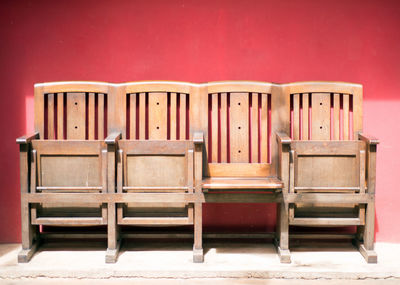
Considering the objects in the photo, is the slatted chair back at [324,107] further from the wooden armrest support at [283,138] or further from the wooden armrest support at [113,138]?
the wooden armrest support at [113,138]

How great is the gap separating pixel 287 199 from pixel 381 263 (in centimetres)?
79

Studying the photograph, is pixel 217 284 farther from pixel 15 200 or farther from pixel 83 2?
pixel 83 2

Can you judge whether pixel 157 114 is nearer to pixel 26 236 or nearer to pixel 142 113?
pixel 142 113

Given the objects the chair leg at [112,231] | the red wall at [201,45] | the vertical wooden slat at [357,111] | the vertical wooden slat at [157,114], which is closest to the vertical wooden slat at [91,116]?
the red wall at [201,45]

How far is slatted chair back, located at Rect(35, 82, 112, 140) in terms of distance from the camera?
3.36 m

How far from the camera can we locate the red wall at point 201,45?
142 inches

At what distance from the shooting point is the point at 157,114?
11.0 feet

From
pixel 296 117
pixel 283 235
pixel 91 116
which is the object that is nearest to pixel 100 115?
pixel 91 116

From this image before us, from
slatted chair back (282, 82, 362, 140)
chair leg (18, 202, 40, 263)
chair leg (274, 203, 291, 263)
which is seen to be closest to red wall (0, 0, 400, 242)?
slatted chair back (282, 82, 362, 140)

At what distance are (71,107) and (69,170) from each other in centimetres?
49

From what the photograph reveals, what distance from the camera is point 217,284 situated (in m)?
2.85

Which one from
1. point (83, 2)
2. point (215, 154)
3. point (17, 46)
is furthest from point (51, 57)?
point (215, 154)

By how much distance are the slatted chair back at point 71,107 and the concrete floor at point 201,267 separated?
0.87 metres

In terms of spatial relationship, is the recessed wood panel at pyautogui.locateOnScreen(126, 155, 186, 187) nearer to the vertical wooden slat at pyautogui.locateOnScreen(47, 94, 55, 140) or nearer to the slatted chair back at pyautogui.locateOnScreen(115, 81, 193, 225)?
the slatted chair back at pyautogui.locateOnScreen(115, 81, 193, 225)
